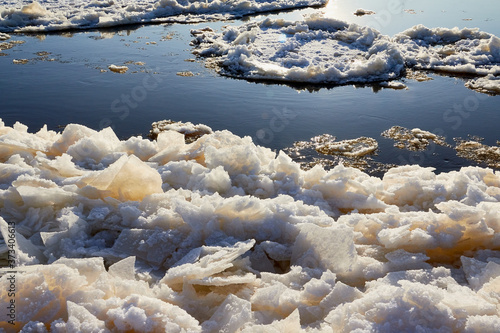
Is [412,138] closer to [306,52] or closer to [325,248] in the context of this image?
[325,248]

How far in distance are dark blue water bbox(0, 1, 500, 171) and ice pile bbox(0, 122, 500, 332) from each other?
6.89 feet

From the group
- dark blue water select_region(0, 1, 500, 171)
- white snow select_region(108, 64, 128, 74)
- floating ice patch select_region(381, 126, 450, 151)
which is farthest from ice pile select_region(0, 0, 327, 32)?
floating ice patch select_region(381, 126, 450, 151)

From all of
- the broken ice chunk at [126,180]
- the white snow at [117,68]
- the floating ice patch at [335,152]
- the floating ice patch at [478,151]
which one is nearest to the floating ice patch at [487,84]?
the floating ice patch at [478,151]

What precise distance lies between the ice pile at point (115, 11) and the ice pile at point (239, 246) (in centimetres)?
1020

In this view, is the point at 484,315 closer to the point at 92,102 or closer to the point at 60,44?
the point at 92,102

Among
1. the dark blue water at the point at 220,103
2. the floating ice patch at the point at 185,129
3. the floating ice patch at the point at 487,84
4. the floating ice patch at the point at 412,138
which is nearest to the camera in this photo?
the floating ice patch at the point at 412,138

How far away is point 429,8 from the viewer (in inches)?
567

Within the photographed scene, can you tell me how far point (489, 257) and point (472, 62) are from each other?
24.6 ft

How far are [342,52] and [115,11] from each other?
806 cm

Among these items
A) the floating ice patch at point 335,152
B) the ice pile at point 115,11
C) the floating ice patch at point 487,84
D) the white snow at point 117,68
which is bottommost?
the floating ice patch at point 335,152

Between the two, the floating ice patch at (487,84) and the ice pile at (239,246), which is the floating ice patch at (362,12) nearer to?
the floating ice patch at (487,84)

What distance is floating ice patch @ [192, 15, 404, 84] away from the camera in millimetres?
7895

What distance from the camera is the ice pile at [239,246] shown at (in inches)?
70.0

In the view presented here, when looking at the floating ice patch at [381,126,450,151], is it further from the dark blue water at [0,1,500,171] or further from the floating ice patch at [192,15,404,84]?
the floating ice patch at [192,15,404,84]
